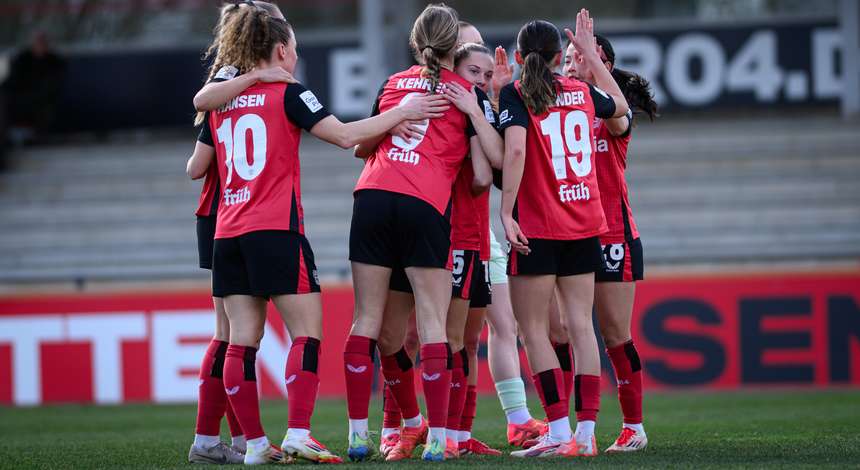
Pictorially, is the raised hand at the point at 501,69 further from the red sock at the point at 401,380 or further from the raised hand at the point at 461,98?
the red sock at the point at 401,380

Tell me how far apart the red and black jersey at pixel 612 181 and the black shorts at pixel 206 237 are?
6.34 feet

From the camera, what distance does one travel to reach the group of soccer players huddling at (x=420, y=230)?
5113mm

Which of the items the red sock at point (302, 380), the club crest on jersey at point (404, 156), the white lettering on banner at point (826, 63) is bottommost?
the red sock at point (302, 380)

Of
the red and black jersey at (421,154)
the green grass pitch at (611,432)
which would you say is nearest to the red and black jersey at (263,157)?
the red and black jersey at (421,154)

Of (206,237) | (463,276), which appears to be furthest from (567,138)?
(206,237)

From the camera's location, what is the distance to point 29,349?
1083 centimetres

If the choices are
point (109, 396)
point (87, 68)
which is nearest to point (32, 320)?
point (109, 396)

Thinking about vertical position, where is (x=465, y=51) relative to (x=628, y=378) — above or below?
above

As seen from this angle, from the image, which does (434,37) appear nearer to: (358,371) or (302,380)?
(358,371)

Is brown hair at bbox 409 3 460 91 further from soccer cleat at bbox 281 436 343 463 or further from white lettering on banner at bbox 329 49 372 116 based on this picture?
white lettering on banner at bbox 329 49 372 116

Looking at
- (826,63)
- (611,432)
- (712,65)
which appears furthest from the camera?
(712,65)

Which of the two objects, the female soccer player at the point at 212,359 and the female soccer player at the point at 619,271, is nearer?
the female soccer player at the point at 212,359

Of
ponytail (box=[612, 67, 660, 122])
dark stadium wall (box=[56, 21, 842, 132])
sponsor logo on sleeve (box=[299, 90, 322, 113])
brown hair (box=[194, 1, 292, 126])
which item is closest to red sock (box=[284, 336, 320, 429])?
sponsor logo on sleeve (box=[299, 90, 322, 113])

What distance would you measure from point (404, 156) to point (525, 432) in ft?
5.75
